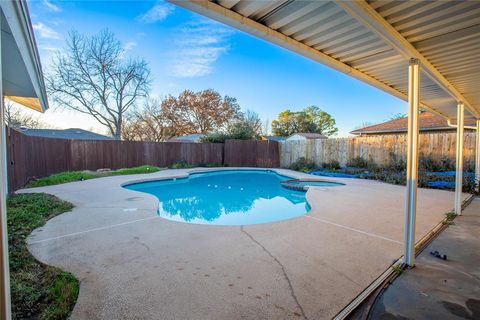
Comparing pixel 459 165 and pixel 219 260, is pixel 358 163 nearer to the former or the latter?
pixel 459 165

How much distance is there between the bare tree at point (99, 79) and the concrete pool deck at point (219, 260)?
1595cm

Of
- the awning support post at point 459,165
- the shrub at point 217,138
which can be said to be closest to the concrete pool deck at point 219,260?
the awning support post at point 459,165

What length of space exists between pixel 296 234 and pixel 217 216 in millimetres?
2479

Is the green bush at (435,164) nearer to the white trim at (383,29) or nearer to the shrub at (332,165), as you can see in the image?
the shrub at (332,165)

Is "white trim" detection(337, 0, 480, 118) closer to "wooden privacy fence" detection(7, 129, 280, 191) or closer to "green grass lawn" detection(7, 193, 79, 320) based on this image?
"green grass lawn" detection(7, 193, 79, 320)

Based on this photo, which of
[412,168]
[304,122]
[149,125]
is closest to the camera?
[412,168]

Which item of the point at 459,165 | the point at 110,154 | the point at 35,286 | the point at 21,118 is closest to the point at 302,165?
the point at 459,165

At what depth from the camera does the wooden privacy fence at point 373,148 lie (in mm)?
8273

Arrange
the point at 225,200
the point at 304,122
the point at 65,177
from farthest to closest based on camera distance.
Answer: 1. the point at 304,122
2. the point at 65,177
3. the point at 225,200

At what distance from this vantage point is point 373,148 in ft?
33.7

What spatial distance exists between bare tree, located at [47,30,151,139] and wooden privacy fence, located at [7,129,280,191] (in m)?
7.68

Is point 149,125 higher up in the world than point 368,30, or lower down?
higher up

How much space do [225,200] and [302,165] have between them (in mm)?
6847

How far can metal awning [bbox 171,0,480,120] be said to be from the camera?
1.74 m
